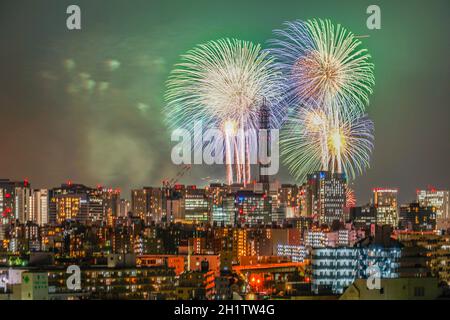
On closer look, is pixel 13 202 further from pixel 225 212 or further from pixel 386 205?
pixel 386 205

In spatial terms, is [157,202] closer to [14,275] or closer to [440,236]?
[440,236]

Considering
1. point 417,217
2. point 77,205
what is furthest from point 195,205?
point 417,217

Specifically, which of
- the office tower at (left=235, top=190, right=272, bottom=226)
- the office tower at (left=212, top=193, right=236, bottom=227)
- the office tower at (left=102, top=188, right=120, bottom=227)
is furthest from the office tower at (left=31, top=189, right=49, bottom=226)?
the office tower at (left=235, top=190, right=272, bottom=226)

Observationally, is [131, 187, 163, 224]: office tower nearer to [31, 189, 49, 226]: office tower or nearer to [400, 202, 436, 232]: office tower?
[31, 189, 49, 226]: office tower

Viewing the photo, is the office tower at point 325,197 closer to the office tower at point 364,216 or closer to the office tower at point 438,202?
the office tower at point 364,216

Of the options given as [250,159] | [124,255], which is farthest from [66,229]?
[250,159]

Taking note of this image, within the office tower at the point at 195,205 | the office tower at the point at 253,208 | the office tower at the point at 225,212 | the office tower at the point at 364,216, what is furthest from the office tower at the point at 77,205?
the office tower at the point at 364,216

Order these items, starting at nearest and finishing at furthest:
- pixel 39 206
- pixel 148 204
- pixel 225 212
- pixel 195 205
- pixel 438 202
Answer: pixel 438 202 → pixel 225 212 → pixel 39 206 → pixel 148 204 → pixel 195 205
